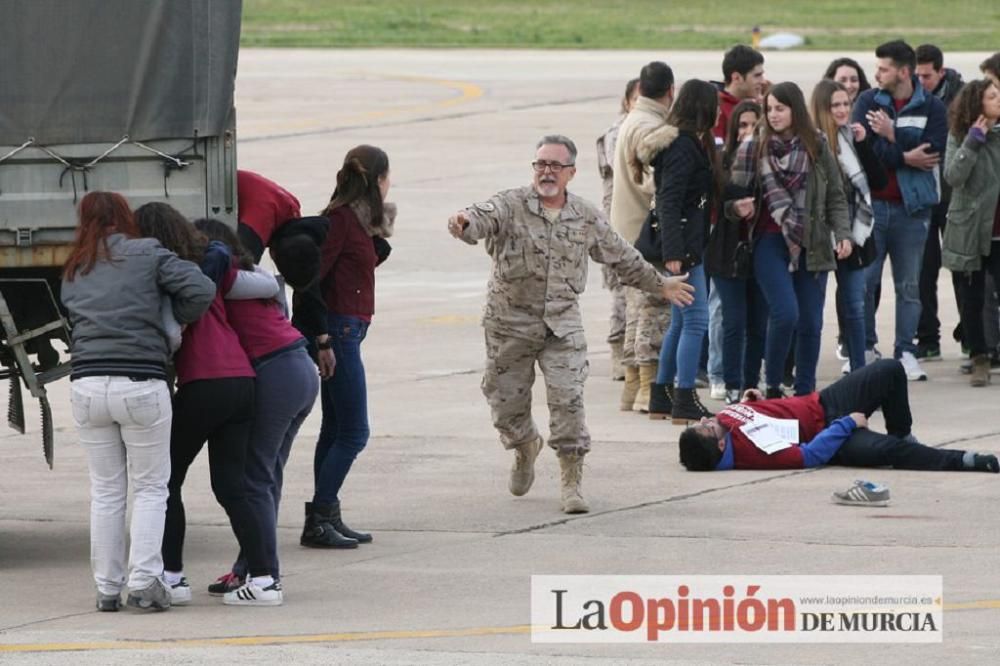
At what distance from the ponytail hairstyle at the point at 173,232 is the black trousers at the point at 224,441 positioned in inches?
20.4

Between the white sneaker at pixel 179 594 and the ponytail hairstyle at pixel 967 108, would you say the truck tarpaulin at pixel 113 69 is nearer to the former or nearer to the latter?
the white sneaker at pixel 179 594

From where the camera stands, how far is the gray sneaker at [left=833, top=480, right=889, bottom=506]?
10.0 metres

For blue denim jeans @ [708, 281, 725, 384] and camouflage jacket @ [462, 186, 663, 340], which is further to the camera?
blue denim jeans @ [708, 281, 725, 384]

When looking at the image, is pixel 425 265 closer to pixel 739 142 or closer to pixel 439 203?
pixel 439 203

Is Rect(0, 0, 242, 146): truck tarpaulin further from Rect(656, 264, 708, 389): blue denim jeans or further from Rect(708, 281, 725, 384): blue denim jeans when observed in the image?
Rect(708, 281, 725, 384): blue denim jeans

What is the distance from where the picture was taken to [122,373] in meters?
8.09

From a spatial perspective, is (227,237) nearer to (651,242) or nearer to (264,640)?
(264,640)

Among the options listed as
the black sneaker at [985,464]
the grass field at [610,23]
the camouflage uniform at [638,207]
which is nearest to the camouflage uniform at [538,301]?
the black sneaker at [985,464]

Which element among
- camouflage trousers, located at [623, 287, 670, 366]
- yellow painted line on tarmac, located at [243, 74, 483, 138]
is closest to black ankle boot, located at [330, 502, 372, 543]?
camouflage trousers, located at [623, 287, 670, 366]

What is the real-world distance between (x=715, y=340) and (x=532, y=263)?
3578 mm

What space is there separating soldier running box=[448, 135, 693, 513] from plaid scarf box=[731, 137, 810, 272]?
8.20 ft

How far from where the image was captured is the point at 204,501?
10.7 metres

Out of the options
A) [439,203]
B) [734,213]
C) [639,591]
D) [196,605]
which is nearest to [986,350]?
[734,213]

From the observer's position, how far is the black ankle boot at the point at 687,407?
12.3 m
